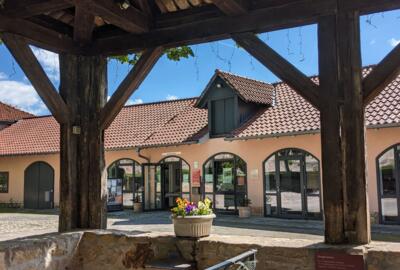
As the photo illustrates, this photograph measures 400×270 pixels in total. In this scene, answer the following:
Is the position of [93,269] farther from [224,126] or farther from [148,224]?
[224,126]

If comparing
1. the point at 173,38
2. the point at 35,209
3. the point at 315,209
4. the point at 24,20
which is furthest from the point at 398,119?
the point at 35,209

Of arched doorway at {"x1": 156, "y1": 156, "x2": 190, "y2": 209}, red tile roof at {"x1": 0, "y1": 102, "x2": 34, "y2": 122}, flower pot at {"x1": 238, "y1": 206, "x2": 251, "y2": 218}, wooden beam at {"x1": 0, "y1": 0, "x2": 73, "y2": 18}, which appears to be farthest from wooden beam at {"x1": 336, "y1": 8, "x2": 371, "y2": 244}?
red tile roof at {"x1": 0, "y1": 102, "x2": 34, "y2": 122}

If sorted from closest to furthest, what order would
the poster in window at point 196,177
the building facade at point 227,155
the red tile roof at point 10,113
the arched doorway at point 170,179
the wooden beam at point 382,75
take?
the wooden beam at point 382,75 < the building facade at point 227,155 < the poster in window at point 196,177 < the arched doorway at point 170,179 < the red tile roof at point 10,113

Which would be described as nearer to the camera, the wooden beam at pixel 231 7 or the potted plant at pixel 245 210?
the wooden beam at pixel 231 7

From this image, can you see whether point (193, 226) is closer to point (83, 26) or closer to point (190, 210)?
point (190, 210)

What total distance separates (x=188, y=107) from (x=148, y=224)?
27.8ft

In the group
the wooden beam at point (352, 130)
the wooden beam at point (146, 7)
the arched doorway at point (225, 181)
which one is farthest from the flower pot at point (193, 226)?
the arched doorway at point (225, 181)

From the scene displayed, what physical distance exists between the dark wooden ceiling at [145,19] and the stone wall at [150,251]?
7.18 feet

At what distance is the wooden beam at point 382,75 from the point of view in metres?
3.98

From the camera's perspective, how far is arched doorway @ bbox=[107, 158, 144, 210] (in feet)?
64.1

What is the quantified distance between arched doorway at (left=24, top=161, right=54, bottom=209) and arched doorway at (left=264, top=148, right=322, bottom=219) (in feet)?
37.4

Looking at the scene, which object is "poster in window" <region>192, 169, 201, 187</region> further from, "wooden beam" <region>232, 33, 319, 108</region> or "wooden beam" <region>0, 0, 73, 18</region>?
"wooden beam" <region>0, 0, 73, 18</region>

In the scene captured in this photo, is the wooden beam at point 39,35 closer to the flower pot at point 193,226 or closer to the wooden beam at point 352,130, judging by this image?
the flower pot at point 193,226

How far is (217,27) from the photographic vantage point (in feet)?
16.1
